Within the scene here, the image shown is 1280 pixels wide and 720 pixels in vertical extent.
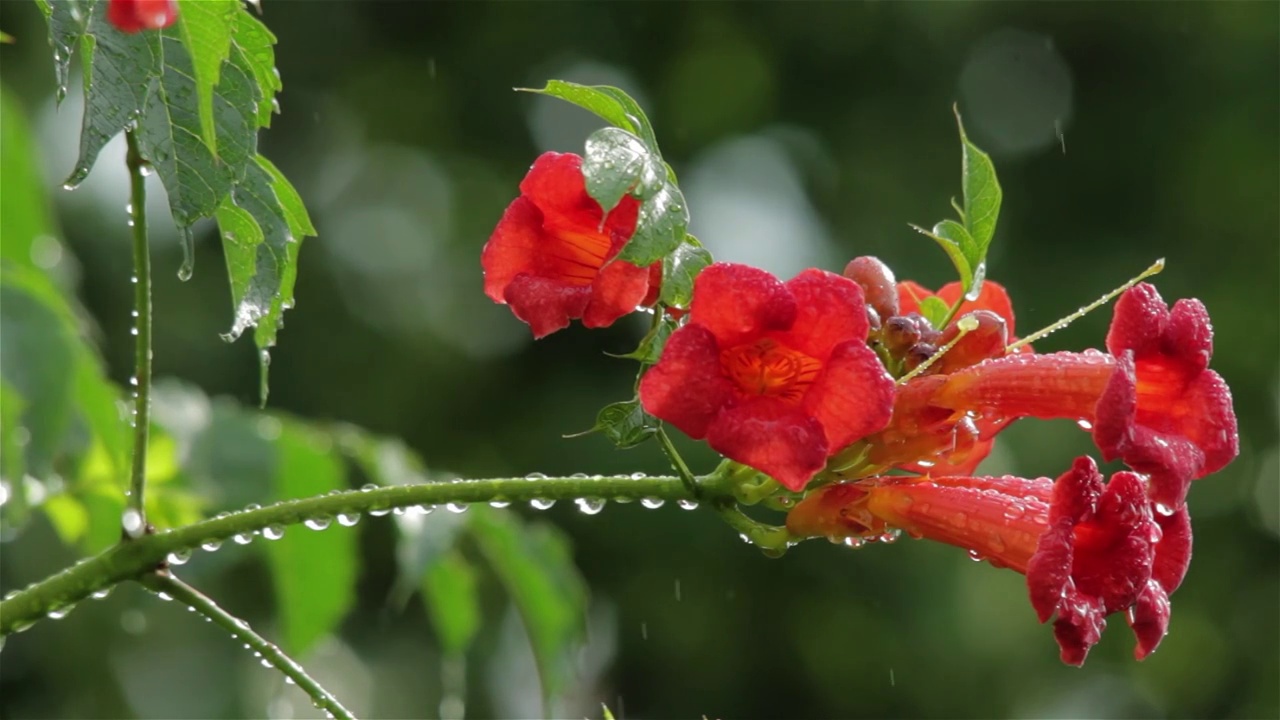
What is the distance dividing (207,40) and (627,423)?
1.93 ft

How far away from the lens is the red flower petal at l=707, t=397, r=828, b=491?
4.97 feet

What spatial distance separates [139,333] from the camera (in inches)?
64.4

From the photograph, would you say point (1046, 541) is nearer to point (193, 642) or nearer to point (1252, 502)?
point (193, 642)

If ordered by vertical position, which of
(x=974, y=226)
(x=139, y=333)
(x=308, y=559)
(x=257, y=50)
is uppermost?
(x=257, y=50)

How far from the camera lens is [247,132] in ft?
5.09

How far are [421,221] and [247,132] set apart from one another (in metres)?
10.0

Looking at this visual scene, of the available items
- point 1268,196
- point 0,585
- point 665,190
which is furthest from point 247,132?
point 1268,196

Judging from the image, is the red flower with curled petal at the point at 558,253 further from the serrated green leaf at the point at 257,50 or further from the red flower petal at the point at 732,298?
the serrated green leaf at the point at 257,50

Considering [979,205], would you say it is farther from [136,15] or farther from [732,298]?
[136,15]

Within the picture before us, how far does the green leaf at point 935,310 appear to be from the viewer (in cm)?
190

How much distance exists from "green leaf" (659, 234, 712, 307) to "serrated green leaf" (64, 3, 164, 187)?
57cm

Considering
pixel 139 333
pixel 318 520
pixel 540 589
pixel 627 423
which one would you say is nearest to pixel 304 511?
pixel 318 520

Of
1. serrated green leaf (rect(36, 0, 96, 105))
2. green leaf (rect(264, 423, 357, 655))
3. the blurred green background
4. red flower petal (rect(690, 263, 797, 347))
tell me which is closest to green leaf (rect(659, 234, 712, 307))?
red flower petal (rect(690, 263, 797, 347))

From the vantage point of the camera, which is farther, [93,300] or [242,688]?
[93,300]
